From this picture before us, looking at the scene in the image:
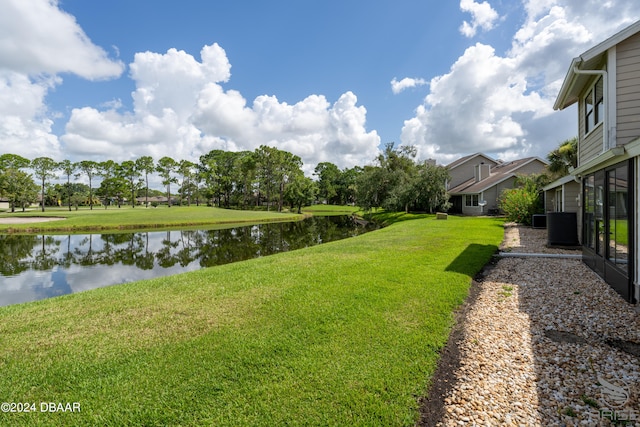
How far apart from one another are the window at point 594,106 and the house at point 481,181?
60.5 ft

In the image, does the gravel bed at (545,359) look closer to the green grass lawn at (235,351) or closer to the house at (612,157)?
the green grass lawn at (235,351)

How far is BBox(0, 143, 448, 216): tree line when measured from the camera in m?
→ 32.4

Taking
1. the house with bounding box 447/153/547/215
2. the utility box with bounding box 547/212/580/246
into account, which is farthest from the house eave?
the house with bounding box 447/153/547/215

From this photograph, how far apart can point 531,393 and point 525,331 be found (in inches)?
61.2

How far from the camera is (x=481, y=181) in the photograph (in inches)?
1215

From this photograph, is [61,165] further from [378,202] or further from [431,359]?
[431,359]

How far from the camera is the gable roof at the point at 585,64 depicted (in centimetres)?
624

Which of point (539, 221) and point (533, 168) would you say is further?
point (533, 168)

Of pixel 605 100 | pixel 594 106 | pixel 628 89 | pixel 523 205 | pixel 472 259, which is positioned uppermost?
pixel 594 106

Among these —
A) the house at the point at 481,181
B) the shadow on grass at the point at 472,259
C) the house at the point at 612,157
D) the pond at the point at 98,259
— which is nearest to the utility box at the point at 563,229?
the shadow on grass at the point at 472,259

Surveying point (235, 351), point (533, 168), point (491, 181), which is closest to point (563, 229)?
point (235, 351)

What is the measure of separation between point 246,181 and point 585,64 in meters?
55.7

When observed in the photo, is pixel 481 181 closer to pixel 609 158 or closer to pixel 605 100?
pixel 605 100

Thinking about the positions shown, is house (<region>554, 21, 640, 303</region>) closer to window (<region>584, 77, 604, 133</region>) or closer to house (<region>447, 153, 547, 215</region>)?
window (<region>584, 77, 604, 133</region>)
